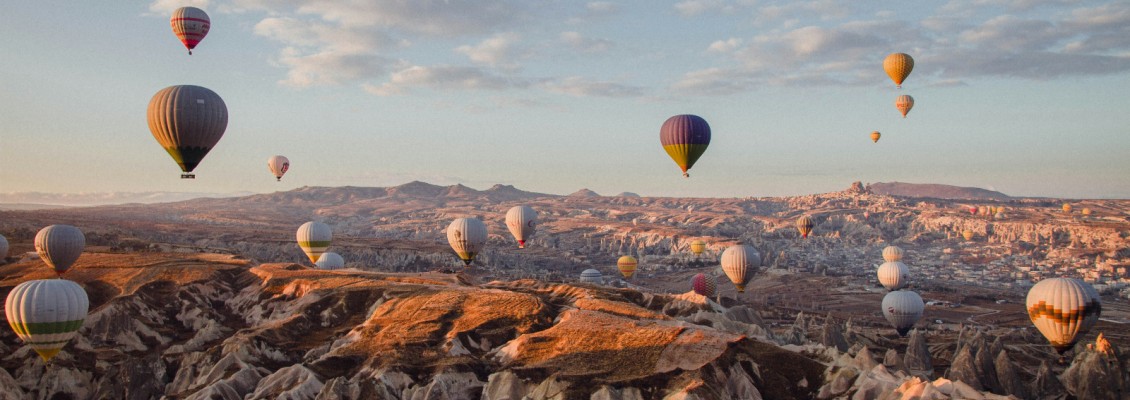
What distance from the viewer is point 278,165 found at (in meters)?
126

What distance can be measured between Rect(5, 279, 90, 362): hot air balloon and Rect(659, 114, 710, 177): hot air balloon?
48.3 metres

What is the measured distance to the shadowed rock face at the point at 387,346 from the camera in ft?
163

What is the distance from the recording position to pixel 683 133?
71625mm

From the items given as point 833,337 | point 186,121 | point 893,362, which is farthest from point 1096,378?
point 186,121

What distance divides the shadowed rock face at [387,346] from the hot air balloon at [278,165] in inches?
1828

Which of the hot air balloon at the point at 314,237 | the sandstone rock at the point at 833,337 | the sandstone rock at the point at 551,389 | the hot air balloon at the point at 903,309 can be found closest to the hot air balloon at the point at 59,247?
the hot air balloon at the point at 314,237

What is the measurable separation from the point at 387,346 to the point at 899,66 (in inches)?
2592

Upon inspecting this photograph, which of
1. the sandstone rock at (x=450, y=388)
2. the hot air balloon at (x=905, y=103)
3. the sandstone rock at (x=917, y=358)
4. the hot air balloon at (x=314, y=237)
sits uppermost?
the hot air balloon at (x=905, y=103)

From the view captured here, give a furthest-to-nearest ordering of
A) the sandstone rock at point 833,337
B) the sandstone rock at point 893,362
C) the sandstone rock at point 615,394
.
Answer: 1. the sandstone rock at point 833,337
2. the sandstone rock at point 893,362
3. the sandstone rock at point 615,394

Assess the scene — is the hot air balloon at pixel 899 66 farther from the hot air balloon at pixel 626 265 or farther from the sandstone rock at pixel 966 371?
the hot air balloon at pixel 626 265

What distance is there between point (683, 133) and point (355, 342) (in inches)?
1316

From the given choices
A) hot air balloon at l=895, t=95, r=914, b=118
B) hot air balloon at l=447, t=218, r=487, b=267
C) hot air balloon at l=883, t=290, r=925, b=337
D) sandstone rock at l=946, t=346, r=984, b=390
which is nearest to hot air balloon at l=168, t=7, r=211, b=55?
hot air balloon at l=447, t=218, r=487, b=267

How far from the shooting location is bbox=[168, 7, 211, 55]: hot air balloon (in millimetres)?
66875

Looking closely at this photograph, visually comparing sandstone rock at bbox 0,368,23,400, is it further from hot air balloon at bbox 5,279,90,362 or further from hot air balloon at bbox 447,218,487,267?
hot air balloon at bbox 447,218,487,267
